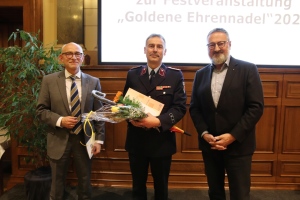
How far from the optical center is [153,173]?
191 cm

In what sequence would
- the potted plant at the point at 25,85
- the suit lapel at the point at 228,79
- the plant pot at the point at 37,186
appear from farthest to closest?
the plant pot at the point at 37,186
the potted plant at the point at 25,85
the suit lapel at the point at 228,79

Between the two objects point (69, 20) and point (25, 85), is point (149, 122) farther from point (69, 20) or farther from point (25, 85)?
point (69, 20)

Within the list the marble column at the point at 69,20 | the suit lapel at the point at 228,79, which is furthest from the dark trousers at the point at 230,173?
the marble column at the point at 69,20

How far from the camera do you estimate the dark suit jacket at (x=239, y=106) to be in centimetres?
165

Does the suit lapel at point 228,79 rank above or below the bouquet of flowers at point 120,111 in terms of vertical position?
above

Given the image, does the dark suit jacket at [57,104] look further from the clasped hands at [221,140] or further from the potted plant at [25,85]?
the clasped hands at [221,140]

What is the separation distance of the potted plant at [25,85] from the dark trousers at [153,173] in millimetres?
962

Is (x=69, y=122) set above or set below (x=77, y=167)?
above

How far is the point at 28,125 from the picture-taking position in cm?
234

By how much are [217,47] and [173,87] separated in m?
0.42

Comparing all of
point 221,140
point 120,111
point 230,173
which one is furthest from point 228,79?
point 120,111

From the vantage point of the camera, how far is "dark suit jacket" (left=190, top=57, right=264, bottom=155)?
65.0 inches

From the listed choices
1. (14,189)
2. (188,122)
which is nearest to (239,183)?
(188,122)

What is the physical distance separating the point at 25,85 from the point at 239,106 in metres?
1.83
